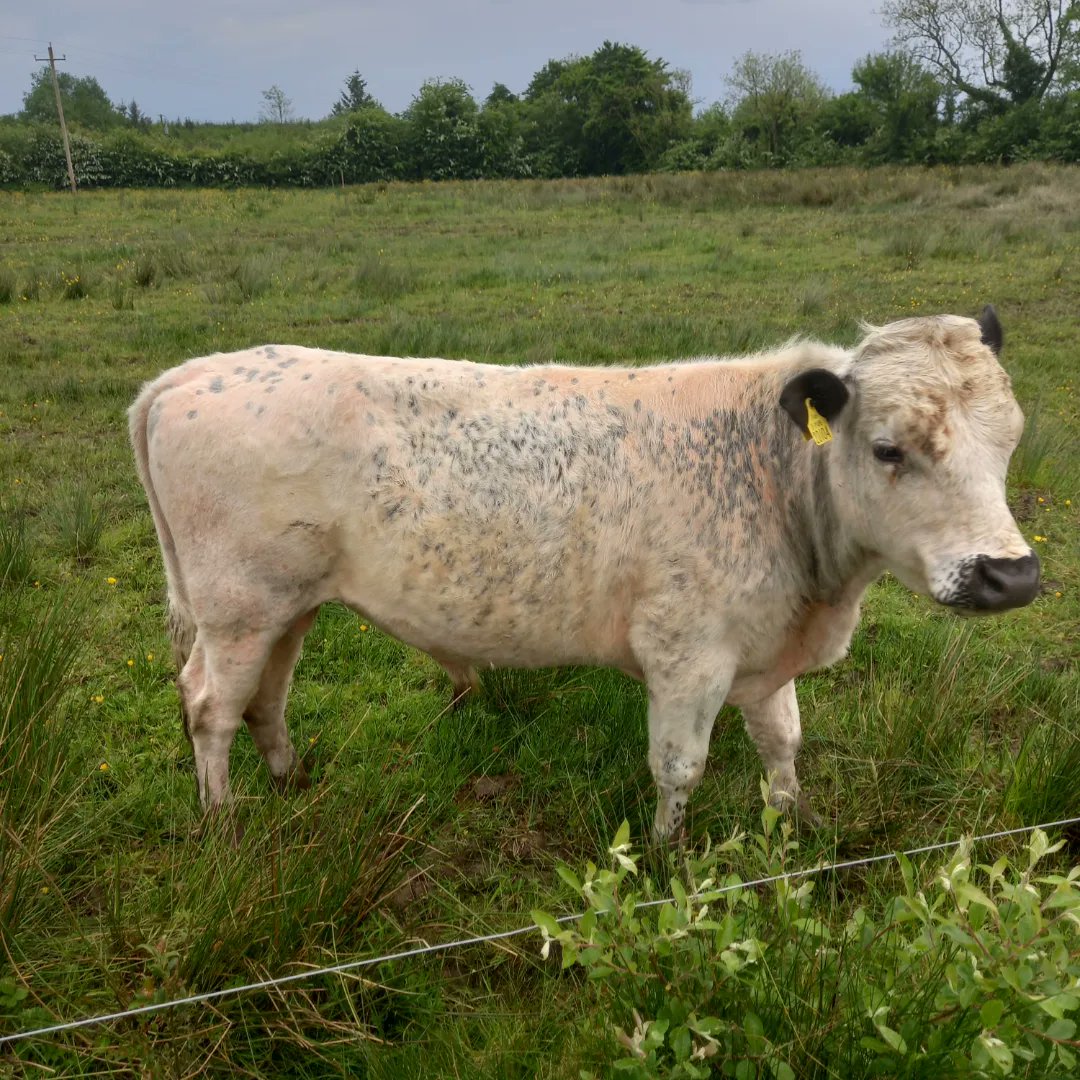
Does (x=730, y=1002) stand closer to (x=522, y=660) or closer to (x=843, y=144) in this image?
(x=522, y=660)

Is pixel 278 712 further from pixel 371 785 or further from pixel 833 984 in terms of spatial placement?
pixel 833 984

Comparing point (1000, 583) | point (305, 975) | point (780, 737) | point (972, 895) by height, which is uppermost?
point (1000, 583)

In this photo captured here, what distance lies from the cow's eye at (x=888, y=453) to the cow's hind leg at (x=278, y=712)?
7.83 ft

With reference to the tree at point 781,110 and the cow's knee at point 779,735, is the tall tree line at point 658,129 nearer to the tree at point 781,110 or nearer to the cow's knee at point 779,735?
the tree at point 781,110

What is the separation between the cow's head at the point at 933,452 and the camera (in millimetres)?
2715

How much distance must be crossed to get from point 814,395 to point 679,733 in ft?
4.39

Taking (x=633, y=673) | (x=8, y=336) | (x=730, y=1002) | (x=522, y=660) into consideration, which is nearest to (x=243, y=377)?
(x=522, y=660)

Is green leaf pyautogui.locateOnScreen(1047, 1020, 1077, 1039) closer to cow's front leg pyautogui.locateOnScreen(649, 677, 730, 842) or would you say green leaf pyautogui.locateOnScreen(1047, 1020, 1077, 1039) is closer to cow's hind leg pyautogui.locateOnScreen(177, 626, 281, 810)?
cow's front leg pyautogui.locateOnScreen(649, 677, 730, 842)

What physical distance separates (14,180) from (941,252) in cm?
4362

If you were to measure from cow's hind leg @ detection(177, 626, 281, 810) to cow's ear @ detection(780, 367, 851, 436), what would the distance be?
2171mm

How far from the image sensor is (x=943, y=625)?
5.01m

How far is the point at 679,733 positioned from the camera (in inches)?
134

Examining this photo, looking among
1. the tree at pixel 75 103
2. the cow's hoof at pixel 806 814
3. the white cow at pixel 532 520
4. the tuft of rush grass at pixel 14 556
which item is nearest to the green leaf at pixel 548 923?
the white cow at pixel 532 520

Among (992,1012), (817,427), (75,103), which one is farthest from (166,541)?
(75,103)
